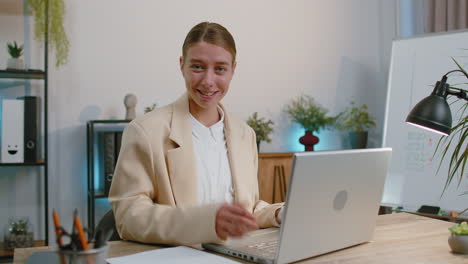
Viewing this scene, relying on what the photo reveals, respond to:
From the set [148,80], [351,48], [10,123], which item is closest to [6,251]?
[10,123]

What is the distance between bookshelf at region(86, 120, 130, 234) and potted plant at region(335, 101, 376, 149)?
176cm

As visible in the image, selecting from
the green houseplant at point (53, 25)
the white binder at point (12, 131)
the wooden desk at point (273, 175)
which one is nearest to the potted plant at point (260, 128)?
the wooden desk at point (273, 175)

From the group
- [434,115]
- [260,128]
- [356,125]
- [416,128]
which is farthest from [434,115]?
[356,125]

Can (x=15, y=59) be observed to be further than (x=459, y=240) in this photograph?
Yes

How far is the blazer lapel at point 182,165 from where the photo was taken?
155 cm

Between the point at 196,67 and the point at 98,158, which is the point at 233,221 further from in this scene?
the point at 98,158

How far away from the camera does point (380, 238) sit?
150 centimetres

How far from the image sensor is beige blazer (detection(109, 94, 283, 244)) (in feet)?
4.35

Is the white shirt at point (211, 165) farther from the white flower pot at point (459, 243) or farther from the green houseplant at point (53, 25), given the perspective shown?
the green houseplant at point (53, 25)

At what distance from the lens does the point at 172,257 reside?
1229 mm

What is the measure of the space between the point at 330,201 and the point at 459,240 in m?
0.36

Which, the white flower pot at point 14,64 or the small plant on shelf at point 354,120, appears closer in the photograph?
the white flower pot at point 14,64

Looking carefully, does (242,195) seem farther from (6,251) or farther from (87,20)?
(87,20)

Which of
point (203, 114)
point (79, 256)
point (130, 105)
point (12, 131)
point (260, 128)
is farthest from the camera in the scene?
point (260, 128)
